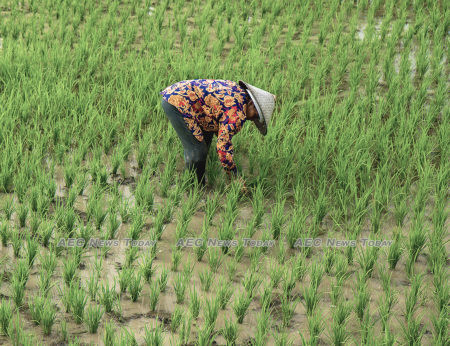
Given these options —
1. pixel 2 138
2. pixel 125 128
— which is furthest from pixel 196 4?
pixel 2 138

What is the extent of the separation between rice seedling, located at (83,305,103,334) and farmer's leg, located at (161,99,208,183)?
1.05m

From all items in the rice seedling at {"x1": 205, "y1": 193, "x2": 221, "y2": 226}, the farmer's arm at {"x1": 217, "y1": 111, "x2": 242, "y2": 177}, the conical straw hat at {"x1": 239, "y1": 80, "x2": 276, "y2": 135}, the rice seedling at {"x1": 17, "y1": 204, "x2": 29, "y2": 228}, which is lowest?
the rice seedling at {"x1": 17, "y1": 204, "x2": 29, "y2": 228}

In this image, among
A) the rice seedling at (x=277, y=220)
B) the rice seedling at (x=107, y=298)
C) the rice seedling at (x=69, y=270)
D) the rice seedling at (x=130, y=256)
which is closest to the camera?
the rice seedling at (x=107, y=298)

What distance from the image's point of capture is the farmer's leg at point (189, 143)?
3049 mm

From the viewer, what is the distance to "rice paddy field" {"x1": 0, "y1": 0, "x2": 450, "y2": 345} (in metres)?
2.37

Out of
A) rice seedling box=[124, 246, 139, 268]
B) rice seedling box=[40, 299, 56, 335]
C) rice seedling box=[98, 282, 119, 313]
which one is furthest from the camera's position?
rice seedling box=[124, 246, 139, 268]

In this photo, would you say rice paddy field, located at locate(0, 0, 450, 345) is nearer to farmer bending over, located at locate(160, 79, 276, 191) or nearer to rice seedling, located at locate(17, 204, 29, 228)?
rice seedling, located at locate(17, 204, 29, 228)

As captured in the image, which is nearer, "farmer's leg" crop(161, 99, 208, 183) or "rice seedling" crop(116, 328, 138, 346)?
"rice seedling" crop(116, 328, 138, 346)

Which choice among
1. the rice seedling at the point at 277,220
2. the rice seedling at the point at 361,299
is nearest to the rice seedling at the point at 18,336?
the rice seedling at the point at 277,220

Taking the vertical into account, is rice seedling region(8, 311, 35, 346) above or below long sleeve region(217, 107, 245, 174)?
below

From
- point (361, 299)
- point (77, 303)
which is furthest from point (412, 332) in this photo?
point (77, 303)

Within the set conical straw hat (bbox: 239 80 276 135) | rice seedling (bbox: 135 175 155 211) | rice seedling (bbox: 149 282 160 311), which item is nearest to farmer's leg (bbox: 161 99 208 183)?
rice seedling (bbox: 135 175 155 211)

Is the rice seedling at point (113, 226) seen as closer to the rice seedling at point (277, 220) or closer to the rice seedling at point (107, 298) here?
the rice seedling at point (107, 298)

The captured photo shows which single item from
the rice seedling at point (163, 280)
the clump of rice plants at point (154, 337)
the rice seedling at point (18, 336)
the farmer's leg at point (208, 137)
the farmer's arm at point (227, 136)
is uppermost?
the farmer's arm at point (227, 136)
